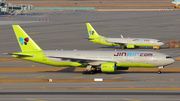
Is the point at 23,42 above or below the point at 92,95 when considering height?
above

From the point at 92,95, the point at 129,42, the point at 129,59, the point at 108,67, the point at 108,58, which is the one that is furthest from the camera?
the point at 129,42

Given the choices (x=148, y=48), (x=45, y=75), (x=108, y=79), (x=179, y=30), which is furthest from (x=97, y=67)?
(x=179, y=30)

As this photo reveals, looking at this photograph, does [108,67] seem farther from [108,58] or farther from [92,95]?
[92,95]

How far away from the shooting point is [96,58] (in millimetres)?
48781

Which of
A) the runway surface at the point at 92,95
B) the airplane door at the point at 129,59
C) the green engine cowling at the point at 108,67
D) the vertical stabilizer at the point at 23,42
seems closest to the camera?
the runway surface at the point at 92,95

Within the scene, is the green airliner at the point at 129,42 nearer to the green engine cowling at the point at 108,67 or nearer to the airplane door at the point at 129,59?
the airplane door at the point at 129,59

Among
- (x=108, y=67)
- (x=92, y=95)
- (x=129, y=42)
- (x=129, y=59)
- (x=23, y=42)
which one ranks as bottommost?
(x=92, y=95)

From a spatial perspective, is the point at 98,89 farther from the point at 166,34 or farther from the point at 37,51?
the point at 166,34

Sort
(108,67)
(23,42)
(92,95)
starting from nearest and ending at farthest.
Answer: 1. (92,95)
2. (108,67)
3. (23,42)

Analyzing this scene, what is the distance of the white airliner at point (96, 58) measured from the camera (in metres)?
47.3

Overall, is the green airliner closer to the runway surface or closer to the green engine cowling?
the green engine cowling

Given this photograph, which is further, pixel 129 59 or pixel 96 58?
pixel 96 58

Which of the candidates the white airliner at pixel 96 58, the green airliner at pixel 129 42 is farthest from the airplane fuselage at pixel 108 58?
the green airliner at pixel 129 42

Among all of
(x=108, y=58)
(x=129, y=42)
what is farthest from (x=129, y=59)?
(x=129, y=42)
